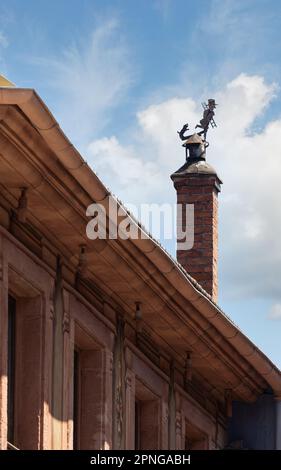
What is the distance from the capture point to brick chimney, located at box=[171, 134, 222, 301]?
3167 centimetres

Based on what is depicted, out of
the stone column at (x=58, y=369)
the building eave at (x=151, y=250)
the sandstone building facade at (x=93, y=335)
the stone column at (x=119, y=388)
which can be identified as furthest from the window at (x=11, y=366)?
the stone column at (x=119, y=388)

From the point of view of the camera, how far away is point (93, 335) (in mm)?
24094

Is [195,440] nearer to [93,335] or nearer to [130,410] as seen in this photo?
[130,410]

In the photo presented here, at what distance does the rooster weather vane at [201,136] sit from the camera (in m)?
32.6

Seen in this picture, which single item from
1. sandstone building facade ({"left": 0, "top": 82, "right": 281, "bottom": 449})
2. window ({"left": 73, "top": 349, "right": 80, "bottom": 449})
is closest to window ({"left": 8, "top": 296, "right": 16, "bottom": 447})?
sandstone building facade ({"left": 0, "top": 82, "right": 281, "bottom": 449})

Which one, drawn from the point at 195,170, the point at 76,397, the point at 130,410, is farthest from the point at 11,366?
the point at 195,170

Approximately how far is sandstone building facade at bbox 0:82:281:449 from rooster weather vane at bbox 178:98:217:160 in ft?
14.7

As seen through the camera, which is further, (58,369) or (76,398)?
(76,398)

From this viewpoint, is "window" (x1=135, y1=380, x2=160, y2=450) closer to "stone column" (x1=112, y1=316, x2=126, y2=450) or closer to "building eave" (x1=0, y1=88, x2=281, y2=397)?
"building eave" (x1=0, y1=88, x2=281, y2=397)

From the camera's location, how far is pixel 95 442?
2417cm

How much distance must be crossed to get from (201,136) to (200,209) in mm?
1477
